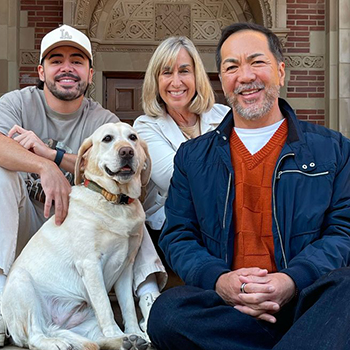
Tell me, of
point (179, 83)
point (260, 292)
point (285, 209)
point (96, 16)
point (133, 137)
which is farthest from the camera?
point (96, 16)

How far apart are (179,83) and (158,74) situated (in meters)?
0.19

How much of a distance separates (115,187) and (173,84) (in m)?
1.06

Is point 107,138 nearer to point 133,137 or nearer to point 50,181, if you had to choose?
point 133,137

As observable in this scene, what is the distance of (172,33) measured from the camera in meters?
8.97

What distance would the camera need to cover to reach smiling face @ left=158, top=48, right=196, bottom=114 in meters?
3.93

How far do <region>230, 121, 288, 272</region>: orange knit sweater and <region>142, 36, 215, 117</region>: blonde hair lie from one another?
49.0 inches

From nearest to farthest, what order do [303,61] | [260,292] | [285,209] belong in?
[260,292]
[285,209]
[303,61]

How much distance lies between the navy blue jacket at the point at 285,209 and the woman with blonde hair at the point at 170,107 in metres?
0.93

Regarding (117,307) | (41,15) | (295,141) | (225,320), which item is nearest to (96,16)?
(41,15)

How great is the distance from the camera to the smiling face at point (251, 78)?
9.20 ft

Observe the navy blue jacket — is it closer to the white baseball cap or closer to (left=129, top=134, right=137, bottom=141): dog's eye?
(left=129, top=134, right=137, bottom=141): dog's eye

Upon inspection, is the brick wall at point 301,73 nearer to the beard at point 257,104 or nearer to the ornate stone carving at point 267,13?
the ornate stone carving at point 267,13

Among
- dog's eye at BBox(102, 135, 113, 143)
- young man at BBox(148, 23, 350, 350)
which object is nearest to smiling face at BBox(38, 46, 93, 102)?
dog's eye at BBox(102, 135, 113, 143)

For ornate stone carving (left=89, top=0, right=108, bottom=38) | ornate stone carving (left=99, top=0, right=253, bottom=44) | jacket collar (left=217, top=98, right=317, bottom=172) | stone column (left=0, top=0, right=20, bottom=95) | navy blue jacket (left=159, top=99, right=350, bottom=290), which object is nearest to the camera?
navy blue jacket (left=159, top=99, right=350, bottom=290)
